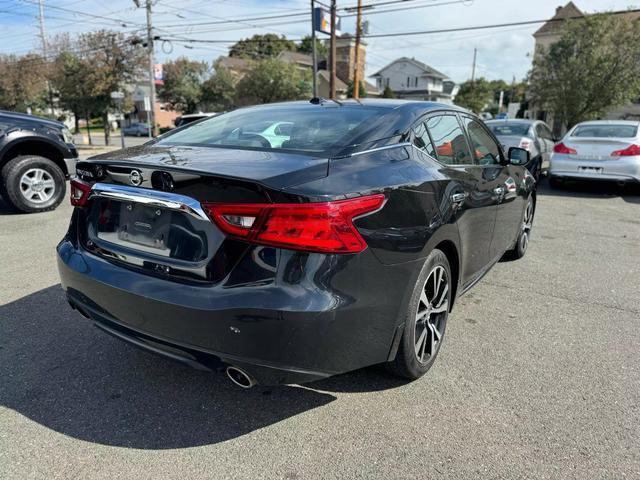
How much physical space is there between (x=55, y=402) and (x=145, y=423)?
1.76 feet

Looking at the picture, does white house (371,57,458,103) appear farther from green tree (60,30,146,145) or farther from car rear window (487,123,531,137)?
car rear window (487,123,531,137)

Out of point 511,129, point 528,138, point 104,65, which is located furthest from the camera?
point 104,65

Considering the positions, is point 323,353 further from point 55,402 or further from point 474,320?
point 474,320

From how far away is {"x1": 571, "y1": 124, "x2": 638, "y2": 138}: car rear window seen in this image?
963 centimetres

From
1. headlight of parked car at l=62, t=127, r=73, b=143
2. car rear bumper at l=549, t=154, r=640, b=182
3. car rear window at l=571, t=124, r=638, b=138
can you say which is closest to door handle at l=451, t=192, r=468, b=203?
headlight of parked car at l=62, t=127, r=73, b=143

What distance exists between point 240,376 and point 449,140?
2109 mm

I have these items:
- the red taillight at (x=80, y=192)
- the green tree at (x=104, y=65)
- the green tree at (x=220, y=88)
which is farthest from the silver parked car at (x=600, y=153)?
the green tree at (x=220, y=88)

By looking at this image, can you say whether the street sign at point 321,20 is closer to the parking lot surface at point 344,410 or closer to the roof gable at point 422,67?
the parking lot surface at point 344,410

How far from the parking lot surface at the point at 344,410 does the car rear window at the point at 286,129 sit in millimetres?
1320

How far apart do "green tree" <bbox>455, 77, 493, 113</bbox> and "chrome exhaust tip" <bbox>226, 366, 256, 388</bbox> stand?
209 ft

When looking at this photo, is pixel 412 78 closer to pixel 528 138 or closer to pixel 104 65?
pixel 104 65

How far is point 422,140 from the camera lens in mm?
2896

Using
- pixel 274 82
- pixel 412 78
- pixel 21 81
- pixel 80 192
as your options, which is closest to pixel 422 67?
pixel 412 78

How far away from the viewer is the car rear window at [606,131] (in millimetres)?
9630
